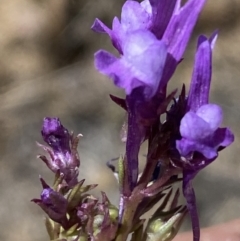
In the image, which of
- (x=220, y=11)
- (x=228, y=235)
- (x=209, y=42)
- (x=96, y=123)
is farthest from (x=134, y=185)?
(x=220, y=11)

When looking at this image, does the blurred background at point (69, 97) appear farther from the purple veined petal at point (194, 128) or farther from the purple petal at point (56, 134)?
the purple veined petal at point (194, 128)

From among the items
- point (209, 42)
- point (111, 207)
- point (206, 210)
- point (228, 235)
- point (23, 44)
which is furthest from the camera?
point (23, 44)

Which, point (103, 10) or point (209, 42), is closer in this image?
point (209, 42)

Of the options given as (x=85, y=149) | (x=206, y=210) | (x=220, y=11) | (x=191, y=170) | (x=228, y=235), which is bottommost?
(x=191, y=170)

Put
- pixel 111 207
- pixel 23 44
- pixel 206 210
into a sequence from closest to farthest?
pixel 111 207
pixel 206 210
pixel 23 44

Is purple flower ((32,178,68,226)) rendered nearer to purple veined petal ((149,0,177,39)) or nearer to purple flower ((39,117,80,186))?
purple flower ((39,117,80,186))

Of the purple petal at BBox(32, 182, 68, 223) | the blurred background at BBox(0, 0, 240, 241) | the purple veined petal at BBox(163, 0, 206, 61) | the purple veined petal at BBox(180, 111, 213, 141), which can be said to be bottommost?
the purple veined petal at BBox(180, 111, 213, 141)

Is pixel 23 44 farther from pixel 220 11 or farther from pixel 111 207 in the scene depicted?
pixel 111 207

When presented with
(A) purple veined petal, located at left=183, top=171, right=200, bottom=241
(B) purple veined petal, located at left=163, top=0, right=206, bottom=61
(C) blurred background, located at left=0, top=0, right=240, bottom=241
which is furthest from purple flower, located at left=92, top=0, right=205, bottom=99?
(C) blurred background, located at left=0, top=0, right=240, bottom=241

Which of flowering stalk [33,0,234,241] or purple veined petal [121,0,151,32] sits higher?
purple veined petal [121,0,151,32]
